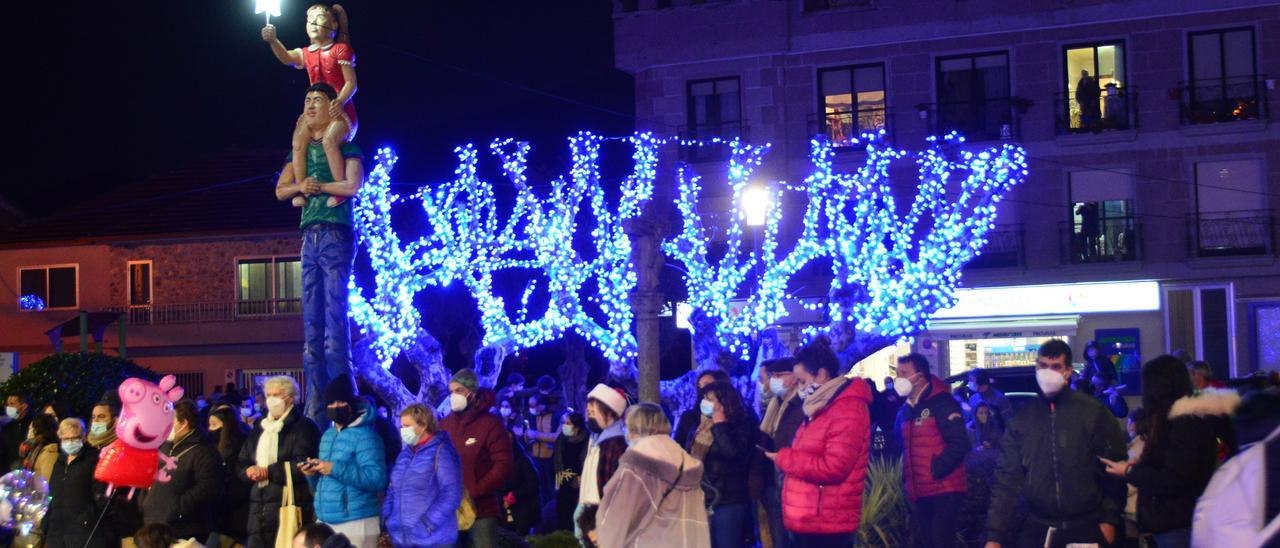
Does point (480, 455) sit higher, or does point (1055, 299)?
point (1055, 299)

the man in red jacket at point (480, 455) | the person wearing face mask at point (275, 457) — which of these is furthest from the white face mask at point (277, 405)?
the man in red jacket at point (480, 455)

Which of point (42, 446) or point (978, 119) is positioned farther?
point (978, 119)

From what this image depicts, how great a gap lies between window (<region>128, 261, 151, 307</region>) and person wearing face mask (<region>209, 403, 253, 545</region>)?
29.9m

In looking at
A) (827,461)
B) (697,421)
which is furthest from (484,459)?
(827,461)

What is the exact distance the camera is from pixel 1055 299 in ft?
94.3

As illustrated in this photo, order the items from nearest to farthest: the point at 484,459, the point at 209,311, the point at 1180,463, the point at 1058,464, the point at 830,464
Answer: the point at 1180,463
the point at 1058,464
the point at 830,464
the point at 484,459
the point at 209,311

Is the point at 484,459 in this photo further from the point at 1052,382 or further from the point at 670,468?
the point at 1052,382

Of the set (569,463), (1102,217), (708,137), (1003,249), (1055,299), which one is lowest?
(569,463)

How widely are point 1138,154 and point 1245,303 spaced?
371 centimetres

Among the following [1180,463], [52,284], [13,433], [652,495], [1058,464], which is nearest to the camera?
[1180,463]

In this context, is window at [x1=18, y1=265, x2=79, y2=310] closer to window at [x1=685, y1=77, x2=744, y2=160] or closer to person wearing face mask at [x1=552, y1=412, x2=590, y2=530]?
window at [x1=685, y1=77, x2=744, y2=160]

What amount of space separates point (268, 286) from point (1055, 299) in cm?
2078

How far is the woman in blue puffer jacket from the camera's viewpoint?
28.0 ft

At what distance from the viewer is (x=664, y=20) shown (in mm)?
29828
